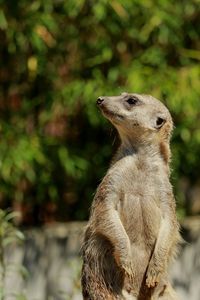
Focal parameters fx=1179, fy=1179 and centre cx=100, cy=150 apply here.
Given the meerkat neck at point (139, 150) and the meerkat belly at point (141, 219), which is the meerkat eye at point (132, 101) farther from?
the meerkat belly at point (141, 219)

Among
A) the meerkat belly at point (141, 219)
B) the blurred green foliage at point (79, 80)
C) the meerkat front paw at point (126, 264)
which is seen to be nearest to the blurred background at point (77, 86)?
the blurred green foliage at point (79, 80)

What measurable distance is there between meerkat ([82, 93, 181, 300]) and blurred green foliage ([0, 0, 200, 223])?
2.84 m

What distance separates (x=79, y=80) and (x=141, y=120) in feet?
11.0

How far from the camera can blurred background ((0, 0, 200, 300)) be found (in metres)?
8.59

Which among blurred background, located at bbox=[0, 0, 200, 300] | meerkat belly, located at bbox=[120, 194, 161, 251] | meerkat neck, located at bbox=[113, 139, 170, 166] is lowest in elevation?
blurred background, located at bbox=[0, 0, 200, 300]

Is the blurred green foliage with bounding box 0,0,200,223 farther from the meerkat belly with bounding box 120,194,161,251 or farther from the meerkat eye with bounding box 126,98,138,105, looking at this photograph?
the meerkat belly with bounding box 120,194,161,251

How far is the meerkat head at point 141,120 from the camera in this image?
5531mm

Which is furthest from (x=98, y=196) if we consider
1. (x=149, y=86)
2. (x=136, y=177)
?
(x=149, y=86)

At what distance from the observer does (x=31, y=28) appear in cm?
860

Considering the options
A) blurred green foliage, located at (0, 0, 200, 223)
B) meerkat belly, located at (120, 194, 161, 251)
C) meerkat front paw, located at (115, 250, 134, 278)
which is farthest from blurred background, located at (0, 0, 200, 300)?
meerkat front paw, located at (115, 250, 134, 278)

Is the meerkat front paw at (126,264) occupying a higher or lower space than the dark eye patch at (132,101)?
lower

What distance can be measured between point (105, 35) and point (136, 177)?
350 cm

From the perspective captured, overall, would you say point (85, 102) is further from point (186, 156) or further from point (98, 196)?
point (98, 196)

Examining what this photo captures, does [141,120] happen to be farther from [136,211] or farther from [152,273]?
[152,273]
